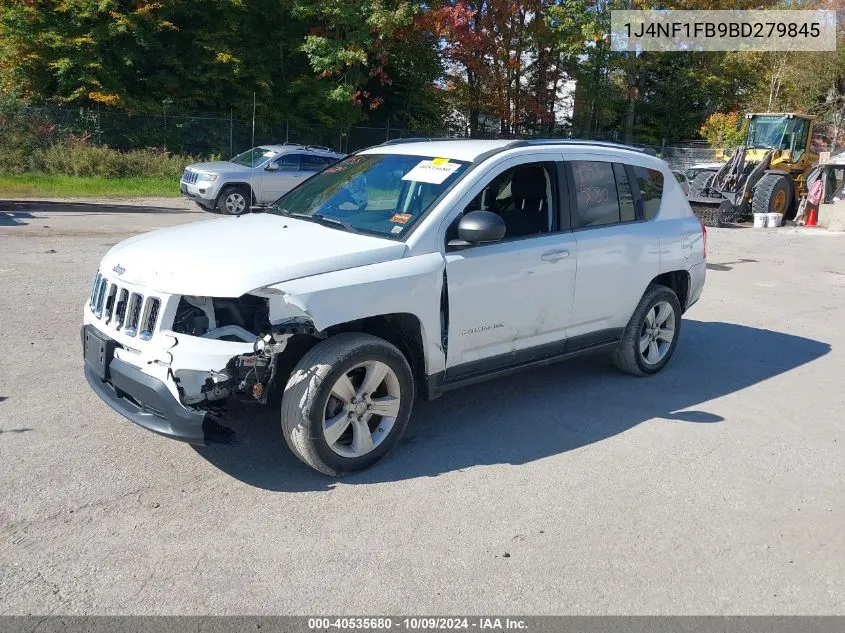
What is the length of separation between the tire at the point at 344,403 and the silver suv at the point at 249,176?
12.8 meters

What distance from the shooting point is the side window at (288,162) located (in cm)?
1842

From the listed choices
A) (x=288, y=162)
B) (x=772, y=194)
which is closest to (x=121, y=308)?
(x=288, y=162)

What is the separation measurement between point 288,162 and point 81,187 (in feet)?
22.7

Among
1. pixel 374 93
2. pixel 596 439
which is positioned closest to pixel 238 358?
pixel 596 439

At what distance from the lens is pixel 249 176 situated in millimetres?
17453

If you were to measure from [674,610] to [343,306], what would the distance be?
2.19 meters

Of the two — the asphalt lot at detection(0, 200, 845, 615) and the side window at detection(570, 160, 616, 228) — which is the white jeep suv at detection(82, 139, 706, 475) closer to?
the side window at detection(570, 160, 616, 228)

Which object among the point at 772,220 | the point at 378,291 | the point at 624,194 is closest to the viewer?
the point at 378,291

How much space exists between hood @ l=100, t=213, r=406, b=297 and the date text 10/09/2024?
1.66 meters

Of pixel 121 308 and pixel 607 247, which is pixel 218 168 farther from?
pixel 121 308

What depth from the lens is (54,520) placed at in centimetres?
376

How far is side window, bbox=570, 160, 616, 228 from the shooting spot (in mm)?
5746

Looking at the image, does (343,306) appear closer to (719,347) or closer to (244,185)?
(719,347)

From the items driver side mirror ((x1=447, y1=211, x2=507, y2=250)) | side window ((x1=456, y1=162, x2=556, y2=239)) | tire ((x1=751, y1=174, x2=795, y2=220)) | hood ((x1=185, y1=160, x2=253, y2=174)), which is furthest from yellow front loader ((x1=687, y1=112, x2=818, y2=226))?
driver side mirror ((x1=447, y1=211, x2=507, y2=250))
